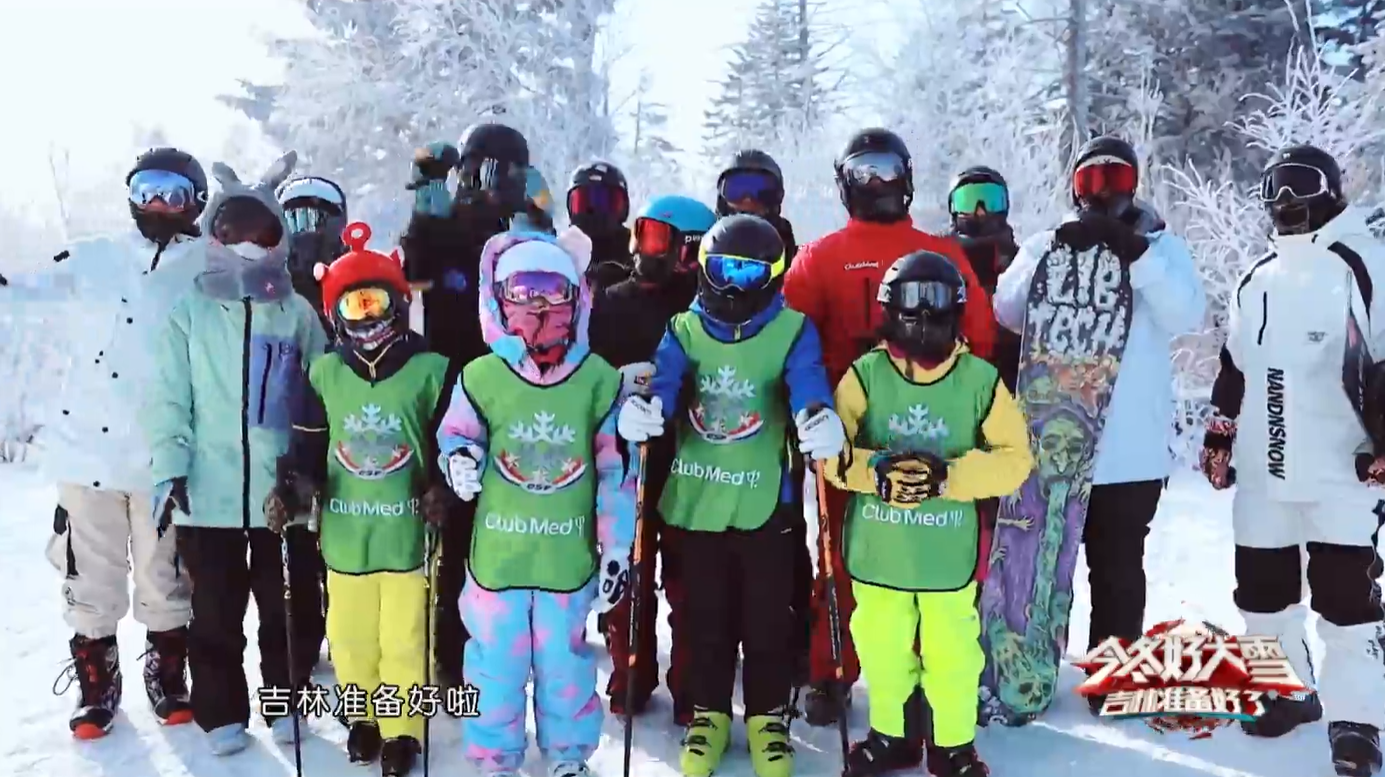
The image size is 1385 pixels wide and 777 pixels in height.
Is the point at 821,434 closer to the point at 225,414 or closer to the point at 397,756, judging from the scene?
the point at 397,756

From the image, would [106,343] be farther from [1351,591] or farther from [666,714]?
[1351,591]

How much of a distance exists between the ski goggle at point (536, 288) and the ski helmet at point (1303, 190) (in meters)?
2.81

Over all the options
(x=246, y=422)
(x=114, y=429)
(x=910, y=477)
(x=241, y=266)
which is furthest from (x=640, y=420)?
(x=114, y=429)

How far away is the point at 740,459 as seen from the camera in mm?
3941

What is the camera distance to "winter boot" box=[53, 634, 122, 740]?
446 cm

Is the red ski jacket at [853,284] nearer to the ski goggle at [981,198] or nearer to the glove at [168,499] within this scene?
the ski goggle at [981,198]

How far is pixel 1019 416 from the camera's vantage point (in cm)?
380

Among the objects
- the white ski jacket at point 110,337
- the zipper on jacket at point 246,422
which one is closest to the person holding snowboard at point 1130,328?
the zipper on jacket at point 246,422

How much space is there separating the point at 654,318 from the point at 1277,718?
3.09 metres

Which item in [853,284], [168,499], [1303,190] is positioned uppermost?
[1303,190]

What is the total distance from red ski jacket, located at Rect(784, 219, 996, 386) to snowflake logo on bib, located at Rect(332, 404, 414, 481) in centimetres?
172

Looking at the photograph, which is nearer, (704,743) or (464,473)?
(464,473)

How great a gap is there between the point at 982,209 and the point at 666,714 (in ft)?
10.1

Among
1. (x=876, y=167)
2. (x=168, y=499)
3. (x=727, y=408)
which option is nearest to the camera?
(x=727, y=408)
